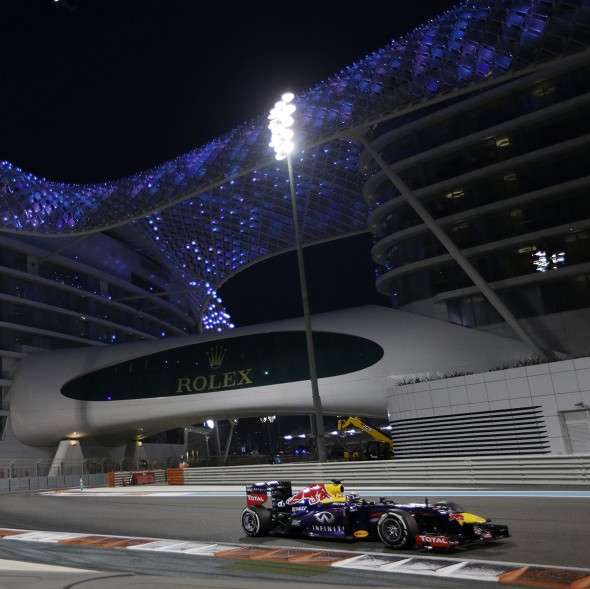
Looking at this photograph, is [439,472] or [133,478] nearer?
[439,472]

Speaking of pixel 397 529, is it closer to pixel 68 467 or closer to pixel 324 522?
pixel 324 522

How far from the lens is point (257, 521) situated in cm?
1253

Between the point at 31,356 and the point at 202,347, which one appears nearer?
the point at 202,347

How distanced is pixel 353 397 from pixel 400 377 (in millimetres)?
3592

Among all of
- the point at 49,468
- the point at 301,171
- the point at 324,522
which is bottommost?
the point at 324,522

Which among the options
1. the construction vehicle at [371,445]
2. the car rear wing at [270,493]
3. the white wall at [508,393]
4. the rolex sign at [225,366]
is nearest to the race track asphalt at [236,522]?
the car rear wing at [270,493]

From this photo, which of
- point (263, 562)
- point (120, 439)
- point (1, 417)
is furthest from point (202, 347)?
point (263, 562)

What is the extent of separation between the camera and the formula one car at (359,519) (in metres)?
9.49

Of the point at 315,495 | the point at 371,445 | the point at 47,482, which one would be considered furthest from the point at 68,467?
the point at 315,495

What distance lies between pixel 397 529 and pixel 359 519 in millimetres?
1056

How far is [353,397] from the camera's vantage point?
4422 centimetres

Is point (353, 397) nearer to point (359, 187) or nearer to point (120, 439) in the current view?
point (359, 187)

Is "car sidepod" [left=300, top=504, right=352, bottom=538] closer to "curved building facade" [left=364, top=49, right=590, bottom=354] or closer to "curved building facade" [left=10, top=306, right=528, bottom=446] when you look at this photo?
"curved building facade" [left=364, top=49, right=590, bottom=354]

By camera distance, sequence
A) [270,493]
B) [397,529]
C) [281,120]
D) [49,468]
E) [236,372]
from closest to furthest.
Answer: [397,529] → [270,493] → [281,120] → [236,372] → [49,468]
